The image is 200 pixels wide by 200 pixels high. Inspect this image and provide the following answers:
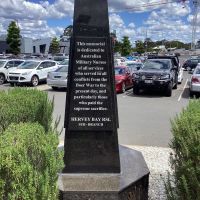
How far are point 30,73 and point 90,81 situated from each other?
19.1 metres

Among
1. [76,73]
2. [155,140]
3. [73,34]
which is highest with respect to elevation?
[73,34]

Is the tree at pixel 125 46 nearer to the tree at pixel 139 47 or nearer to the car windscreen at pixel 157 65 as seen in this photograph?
the tree at pixel 139 47

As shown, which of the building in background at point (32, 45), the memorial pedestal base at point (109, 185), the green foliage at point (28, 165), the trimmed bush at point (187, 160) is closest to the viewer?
the green foliage at point (28, 165)

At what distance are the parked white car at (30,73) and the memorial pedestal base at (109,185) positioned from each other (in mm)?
18796

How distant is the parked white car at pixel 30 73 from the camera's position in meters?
22.7

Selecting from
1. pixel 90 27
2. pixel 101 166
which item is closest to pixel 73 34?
pixel 90 27

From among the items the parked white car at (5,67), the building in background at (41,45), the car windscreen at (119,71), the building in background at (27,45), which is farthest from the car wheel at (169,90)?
the building in background at (41,45)

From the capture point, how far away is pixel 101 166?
4488mm

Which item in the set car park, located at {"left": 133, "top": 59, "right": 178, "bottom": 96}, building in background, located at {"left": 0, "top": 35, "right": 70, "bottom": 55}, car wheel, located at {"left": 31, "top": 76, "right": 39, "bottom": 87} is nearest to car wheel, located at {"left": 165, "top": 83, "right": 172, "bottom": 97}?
car park, located at {"left": 133, "top": 59, "right": 178, "bottom": 96}

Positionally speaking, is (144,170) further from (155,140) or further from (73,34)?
(155,140)

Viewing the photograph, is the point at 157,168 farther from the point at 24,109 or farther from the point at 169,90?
the point at 169,90

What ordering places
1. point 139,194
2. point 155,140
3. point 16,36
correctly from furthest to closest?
point 16,36
point 155,140
point 139,194

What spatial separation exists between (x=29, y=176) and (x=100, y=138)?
209 centimetres

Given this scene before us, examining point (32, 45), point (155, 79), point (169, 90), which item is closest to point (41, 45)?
point (32, 45)
